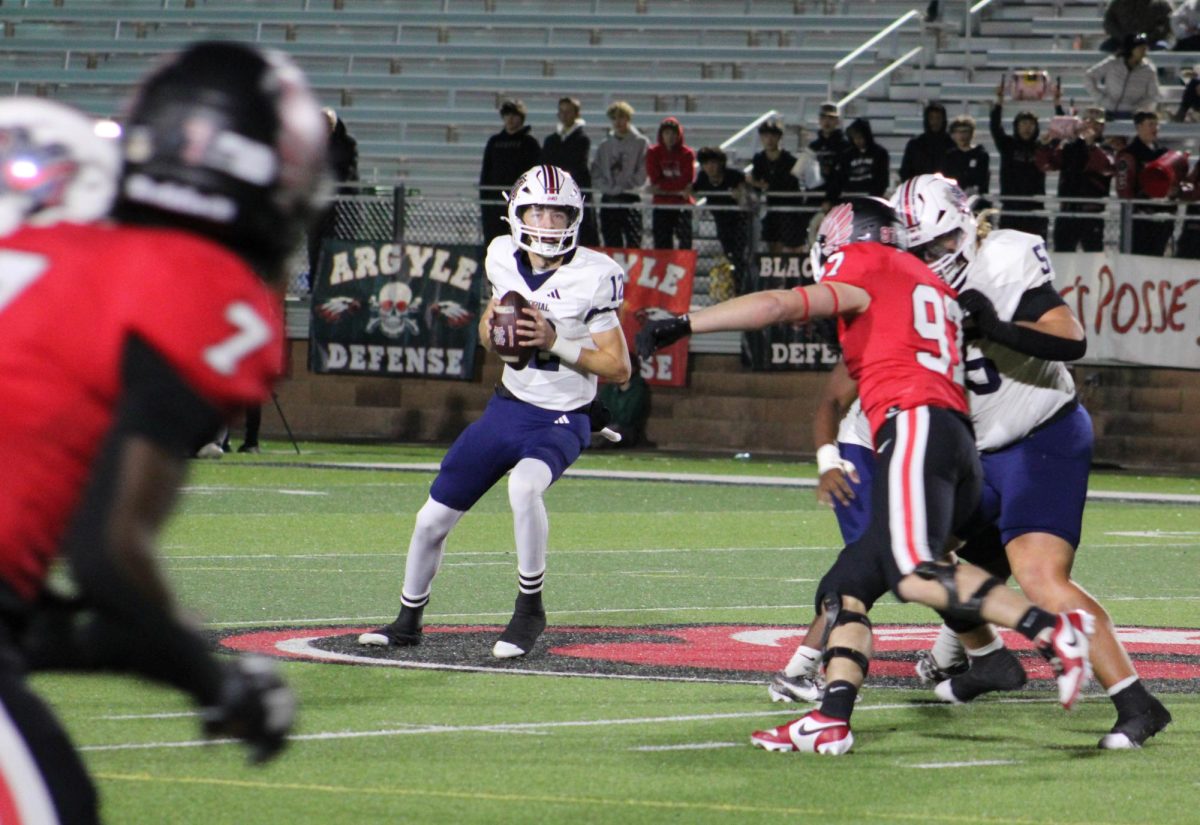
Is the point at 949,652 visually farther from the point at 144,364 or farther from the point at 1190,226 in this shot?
the point at 1190,226

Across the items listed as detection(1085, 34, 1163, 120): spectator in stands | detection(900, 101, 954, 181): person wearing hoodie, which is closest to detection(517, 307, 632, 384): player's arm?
detection(900, 101, 954, 181): person wearing hoodie

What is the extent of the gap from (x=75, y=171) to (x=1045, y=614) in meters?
3.48

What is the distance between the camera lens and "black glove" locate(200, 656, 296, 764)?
2914 mm

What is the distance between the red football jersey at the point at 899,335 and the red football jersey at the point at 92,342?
378 cm

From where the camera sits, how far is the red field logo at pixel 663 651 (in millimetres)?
8102

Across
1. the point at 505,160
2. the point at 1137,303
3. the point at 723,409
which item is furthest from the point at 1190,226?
→ the point at 505,160

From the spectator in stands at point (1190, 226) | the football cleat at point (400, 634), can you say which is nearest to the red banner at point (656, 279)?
the spectator in stands at point (1190, 226)

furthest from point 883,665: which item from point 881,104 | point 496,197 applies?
point 881,104

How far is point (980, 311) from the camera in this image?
271 inches

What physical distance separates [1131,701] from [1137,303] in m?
13.7

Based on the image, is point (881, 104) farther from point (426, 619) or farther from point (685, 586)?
point (426, 619)

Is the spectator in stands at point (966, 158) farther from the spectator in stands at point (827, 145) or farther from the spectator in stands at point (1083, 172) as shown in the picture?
the spectator in stands at point (827, 145)

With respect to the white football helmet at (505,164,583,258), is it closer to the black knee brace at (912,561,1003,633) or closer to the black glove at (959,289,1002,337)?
the black glove at (959,289,1002,337)

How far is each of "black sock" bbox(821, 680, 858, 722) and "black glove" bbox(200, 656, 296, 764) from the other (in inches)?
144
